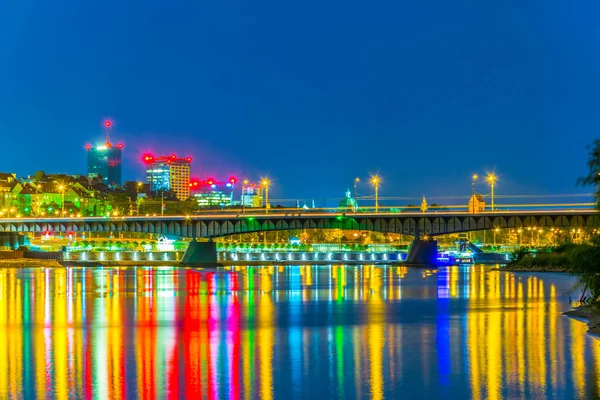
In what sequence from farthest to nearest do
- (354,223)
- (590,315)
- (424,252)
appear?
(424,252)
(354,223)
(590,315)

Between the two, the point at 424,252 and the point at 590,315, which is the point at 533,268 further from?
the point at 590,315

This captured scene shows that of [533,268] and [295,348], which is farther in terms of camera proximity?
[533,268]

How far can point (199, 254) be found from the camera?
154125mm

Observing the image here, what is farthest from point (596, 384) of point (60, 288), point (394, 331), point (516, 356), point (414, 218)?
point (414, 218)

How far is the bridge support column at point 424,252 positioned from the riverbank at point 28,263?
52880mm

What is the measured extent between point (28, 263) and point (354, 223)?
4862 cm

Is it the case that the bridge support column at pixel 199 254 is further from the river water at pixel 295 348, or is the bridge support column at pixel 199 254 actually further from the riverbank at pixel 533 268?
the river water at pixel 295 348

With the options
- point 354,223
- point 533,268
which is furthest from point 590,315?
point 354,223

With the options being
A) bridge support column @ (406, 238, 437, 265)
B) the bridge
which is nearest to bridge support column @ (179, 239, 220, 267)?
the bridge

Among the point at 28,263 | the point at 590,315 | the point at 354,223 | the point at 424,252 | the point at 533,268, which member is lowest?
the point at 533,268

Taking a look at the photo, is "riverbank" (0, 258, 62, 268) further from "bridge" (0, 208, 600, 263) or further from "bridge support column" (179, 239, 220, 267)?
"bridge support column" (179, 239, 220, 267)

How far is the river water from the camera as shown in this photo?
30141 mm

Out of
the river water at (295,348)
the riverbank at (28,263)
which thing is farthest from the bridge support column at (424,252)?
the river water at (295,348)

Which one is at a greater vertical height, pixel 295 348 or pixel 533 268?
pixel 295 348
